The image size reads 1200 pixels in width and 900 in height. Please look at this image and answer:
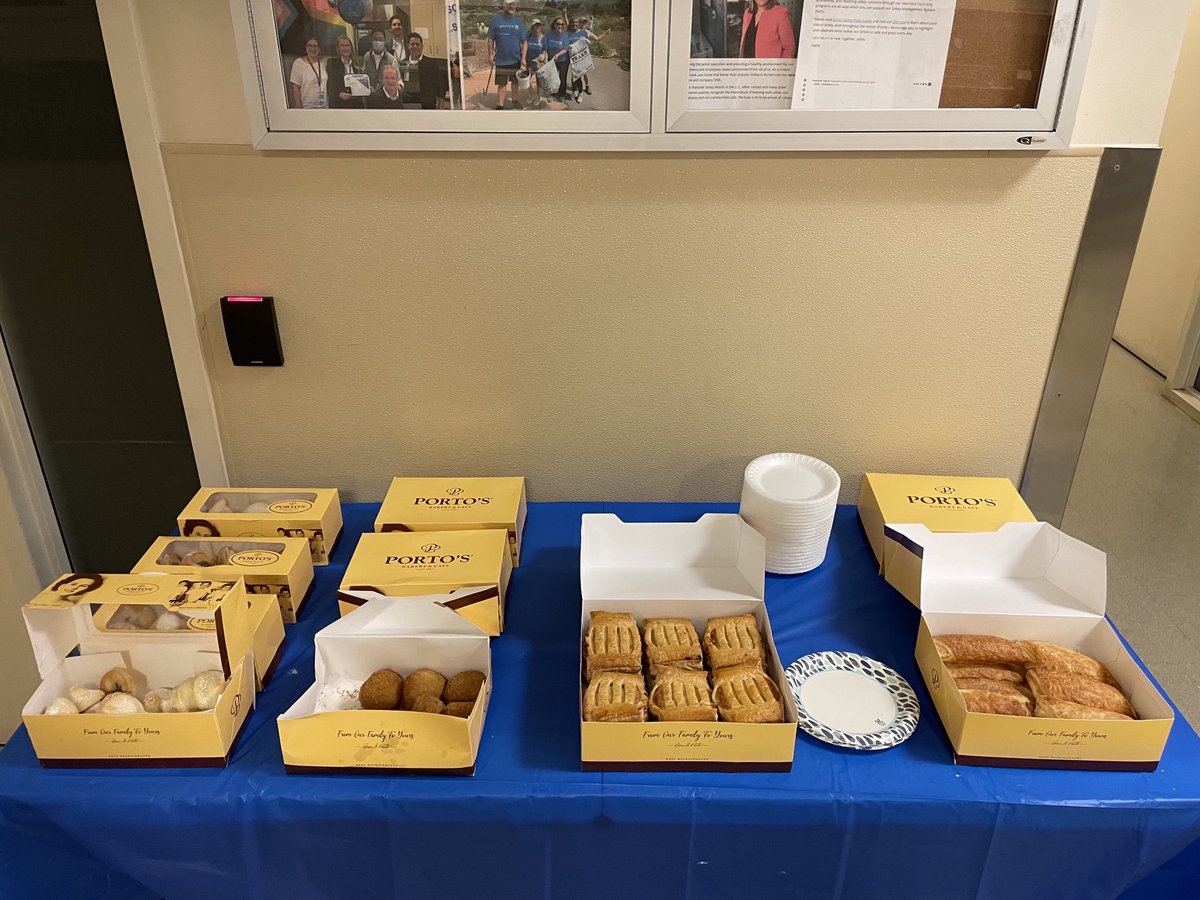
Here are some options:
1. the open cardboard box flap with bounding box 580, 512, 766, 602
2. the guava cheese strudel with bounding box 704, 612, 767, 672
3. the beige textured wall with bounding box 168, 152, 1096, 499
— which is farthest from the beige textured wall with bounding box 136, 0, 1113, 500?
the guava cheese strudel with bounding box 704, 612, 767, 672

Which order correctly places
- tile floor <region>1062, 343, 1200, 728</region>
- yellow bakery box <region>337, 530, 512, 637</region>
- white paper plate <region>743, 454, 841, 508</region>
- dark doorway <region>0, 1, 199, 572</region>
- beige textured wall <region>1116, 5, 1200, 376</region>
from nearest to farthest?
yellow bakery box <region>337, 530, 512, 637</region>, white paper plate <region>743, 454, 841, 508</region>, dark doorway <region>0, 1, 199, 572</region>, tile floor <region>1062, 343, 1200, 728</region>, beige textured wall <region>1116, 5, 1200, 376</region>

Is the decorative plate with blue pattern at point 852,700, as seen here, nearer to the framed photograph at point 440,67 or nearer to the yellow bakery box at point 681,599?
the yellow bakery box at point 681,599

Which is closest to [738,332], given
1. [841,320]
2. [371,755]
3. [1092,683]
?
[841,320]

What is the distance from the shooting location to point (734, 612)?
1.26 meters

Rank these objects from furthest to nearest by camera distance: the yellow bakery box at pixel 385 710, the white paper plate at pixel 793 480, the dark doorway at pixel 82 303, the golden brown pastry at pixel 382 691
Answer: the dark doorway at pixel 82 303, the white paper plate at pixel 793 480, the golden brown pastry at pixel 382 691, the yellow bakery box at pixel 385 710

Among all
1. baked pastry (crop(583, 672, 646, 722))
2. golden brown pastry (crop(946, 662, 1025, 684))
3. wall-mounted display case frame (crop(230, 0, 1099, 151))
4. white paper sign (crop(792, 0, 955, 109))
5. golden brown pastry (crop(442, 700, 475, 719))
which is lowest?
golden brown pastry (crop(442, 700, 475, 719))

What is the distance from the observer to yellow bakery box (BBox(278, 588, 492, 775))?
3.30ft

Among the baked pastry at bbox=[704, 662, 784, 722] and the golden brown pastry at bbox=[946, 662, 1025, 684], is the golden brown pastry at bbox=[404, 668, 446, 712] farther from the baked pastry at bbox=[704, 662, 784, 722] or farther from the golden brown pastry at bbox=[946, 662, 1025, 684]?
the golden brown pastry at bbox=[946, 662, 1025, 684]

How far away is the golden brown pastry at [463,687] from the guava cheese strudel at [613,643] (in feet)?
0.52

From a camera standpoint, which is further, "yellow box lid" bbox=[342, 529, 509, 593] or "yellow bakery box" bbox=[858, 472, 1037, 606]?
"yellow bakery box" bbox=[858, 472, 1037, 606]

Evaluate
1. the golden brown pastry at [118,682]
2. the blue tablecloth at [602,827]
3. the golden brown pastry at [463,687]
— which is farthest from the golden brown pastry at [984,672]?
the golden brown pastry at [118,682]

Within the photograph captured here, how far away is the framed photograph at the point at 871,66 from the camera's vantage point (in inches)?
49.9

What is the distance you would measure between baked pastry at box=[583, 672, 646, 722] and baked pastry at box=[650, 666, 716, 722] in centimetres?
2

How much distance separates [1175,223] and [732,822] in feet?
14.5
